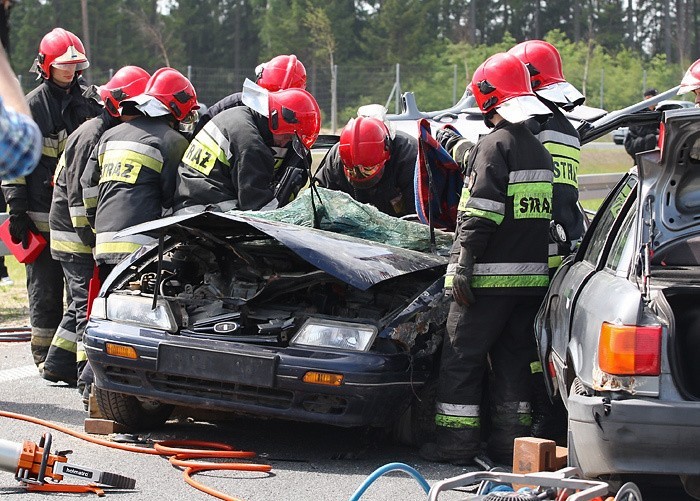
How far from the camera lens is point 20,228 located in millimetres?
7840

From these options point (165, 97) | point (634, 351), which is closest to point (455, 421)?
point (634, 351)

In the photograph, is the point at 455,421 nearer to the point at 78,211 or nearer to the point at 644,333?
the point at 644,333

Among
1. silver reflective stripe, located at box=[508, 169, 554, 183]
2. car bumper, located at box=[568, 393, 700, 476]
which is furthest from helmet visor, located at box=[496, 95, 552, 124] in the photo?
car bumper, located at box=[568, 393, 700, 476]

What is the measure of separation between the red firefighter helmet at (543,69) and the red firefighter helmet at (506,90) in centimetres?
86

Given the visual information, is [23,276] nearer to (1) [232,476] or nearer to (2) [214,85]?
(1) [232,476]

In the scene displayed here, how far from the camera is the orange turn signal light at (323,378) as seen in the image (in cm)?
539

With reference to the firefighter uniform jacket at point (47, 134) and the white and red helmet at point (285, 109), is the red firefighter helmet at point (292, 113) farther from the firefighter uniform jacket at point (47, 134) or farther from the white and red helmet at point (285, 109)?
the firefighter uniform jacket at point (47, 134)

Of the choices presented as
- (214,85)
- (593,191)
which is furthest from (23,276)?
(214,85)

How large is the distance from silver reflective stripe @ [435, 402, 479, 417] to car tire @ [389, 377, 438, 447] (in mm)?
96

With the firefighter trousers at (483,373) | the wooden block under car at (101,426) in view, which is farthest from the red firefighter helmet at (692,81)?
the wooden block under car at (101,426)

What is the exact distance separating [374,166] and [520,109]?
5.81 ft

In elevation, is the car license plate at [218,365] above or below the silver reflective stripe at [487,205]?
below

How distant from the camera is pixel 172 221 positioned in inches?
223

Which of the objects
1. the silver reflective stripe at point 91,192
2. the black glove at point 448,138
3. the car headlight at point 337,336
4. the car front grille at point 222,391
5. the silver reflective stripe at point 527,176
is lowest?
the car front grille at point 222,391
